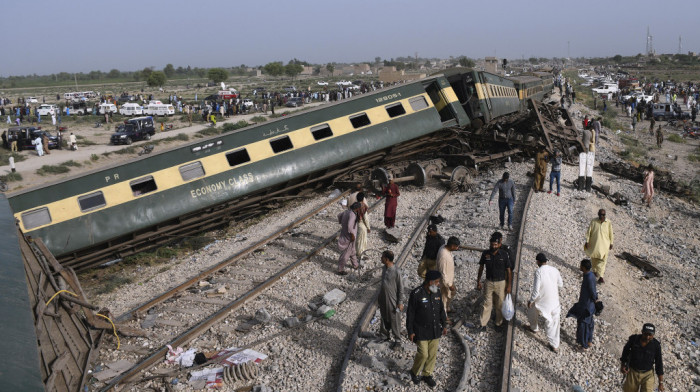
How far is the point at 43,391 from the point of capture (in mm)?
4496

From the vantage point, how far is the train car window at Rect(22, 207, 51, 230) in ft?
38.0

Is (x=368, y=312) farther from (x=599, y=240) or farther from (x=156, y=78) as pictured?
(x=156, y=78)

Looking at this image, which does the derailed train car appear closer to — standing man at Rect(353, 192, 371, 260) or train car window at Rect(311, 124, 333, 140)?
train car window at Rect(311, 124, 333, 140)

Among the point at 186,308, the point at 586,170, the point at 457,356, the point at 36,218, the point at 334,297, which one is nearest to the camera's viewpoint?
the point at 457,356

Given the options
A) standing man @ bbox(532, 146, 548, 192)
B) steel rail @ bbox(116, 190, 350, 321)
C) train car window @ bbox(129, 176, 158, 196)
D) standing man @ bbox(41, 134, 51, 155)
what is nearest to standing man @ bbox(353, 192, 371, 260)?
steel rail @ bbox(116, 190, 350, 321)

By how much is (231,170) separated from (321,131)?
313 cm

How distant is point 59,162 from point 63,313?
2682 centimetres

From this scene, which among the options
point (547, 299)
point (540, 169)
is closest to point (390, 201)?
point (547, 299)

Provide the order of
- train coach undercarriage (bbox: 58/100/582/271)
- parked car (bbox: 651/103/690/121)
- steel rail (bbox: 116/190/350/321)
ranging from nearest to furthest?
1. steel rail (bbox: 116/190/350/321)
2. train coach undercarriage (bbox: 58/100/582/271)
3. parked car (bbox: 651/103/690/121)

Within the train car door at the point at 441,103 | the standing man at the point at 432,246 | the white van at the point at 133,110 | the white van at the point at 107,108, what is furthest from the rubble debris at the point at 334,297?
the white van at the point at 107,108

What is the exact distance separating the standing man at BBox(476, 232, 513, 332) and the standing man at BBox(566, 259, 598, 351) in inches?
43.6

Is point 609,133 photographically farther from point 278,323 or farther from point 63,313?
point 63,313

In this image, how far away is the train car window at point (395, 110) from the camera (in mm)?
16578

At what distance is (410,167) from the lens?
56.0 feet
